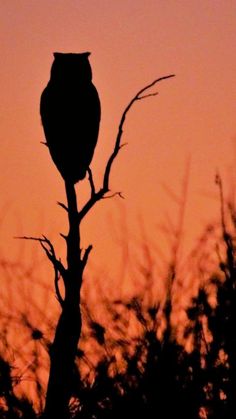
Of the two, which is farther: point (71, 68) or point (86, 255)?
point (71, 68)

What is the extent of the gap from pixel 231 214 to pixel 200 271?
574mm

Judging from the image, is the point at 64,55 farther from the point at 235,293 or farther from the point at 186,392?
the point at 186,392

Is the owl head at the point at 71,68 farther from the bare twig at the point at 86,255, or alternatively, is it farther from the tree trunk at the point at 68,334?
the bare twig at the point at 86,255

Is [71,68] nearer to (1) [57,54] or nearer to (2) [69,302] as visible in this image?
(1) [57,54]

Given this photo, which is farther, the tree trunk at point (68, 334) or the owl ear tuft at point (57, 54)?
the owl ear tuft at point (57, 54)

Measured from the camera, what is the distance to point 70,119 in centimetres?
675

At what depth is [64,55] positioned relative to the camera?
289 inches

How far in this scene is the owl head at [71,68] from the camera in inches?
272

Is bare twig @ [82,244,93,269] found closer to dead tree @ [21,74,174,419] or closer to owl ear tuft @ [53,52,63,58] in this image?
dead tree @ [21,74,174,419]

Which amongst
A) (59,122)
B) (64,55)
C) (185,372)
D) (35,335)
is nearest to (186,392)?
(185,372)

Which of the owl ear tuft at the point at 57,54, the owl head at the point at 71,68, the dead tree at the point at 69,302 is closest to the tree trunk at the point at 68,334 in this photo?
the dead tree at the point at 69,302

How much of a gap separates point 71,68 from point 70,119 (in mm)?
535

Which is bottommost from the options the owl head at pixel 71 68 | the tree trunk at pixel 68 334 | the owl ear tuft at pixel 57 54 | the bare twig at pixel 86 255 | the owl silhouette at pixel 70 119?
the tree trunk at pixel 68 334

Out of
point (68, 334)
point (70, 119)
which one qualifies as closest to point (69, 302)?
point (68, 334)
